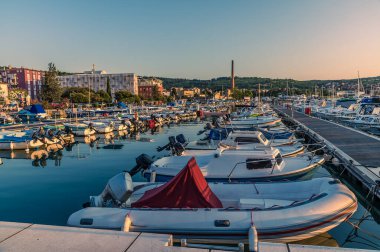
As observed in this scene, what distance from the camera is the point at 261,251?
178 inches

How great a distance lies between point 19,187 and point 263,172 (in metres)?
12.3

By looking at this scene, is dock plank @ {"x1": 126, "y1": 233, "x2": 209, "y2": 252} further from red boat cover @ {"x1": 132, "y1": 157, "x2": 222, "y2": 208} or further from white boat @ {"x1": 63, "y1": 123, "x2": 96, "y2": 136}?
white boat @ {"x1": 63, "y1": 123, "x2": 96, "y2": 136}

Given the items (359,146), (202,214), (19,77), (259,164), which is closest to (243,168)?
(259,164)

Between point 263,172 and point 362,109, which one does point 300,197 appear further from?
point 362,109

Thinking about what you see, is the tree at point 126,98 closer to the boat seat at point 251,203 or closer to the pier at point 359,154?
the pier at point 359,154

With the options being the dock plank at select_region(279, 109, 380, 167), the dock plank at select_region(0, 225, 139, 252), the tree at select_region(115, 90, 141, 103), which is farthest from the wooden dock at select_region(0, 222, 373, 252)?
the tree at select_region(115, 90, 141, 103)

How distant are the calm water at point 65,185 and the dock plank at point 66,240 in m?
6.15

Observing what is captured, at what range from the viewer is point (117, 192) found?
29.0ft

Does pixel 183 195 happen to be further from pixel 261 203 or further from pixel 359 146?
pixel 359 146

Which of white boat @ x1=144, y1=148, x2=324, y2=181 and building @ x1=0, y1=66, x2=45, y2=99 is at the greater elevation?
building @ x1=0, y1=66, x2=45, y2=99

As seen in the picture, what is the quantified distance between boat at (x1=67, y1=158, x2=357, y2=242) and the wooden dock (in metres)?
2.41

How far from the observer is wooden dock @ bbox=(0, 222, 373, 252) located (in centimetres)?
466

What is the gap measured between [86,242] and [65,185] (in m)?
12.2

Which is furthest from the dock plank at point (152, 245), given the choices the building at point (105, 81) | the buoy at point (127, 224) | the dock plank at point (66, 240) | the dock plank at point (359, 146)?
the building at point (105, 81)
